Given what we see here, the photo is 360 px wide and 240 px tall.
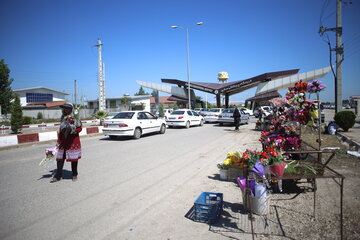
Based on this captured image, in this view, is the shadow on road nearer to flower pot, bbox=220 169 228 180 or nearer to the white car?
flower pot, bbox=220 169 228 180

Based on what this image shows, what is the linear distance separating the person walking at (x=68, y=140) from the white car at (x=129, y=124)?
6.59 m

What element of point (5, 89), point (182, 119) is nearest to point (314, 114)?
point (182, 119)

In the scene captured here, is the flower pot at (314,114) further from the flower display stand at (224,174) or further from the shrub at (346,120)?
the shrub at (346,120)

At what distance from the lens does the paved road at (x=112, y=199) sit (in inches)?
122

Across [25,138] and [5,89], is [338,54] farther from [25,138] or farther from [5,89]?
[5,89]

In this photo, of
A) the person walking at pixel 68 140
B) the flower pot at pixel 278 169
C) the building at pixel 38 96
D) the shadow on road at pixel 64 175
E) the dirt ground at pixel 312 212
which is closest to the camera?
the dirt ground at pixel 312 212

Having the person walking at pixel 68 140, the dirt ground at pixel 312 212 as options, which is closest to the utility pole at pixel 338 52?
the dirt ground at pixel 312 212

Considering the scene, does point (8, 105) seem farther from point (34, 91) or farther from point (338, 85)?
point (338, 85)

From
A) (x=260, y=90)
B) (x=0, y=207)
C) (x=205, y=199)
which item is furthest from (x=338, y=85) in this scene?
(x=260, y=90)

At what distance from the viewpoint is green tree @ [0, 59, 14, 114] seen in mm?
36581

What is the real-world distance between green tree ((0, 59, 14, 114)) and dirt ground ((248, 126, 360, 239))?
44272 mm

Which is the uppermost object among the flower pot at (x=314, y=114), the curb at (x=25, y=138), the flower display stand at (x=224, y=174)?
the flower pot at (x=314, y=114)

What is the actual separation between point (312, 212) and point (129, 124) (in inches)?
388

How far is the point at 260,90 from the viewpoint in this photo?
40281 mm
